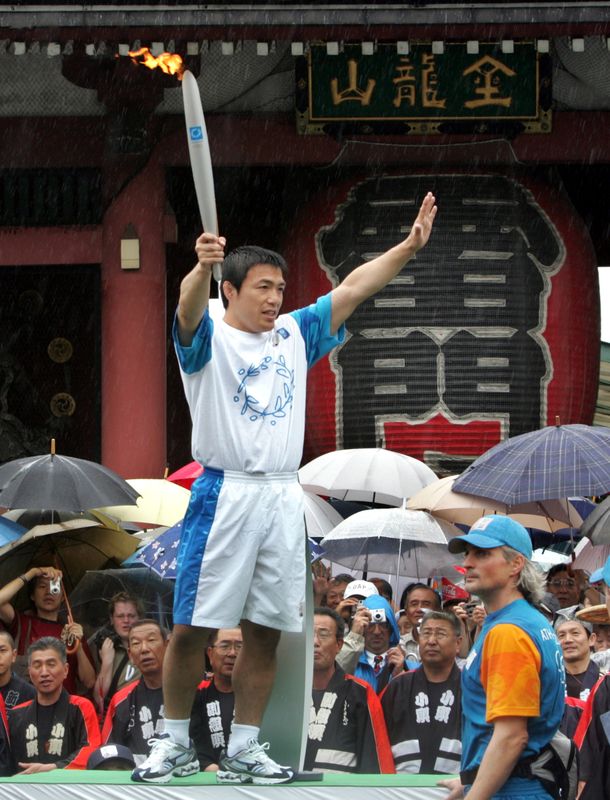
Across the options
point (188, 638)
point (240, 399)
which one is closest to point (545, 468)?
point (240, 399)

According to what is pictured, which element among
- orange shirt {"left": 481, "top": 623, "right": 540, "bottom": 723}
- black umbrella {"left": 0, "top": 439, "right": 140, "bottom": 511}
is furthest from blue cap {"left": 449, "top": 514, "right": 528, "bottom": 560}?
black umbrella {"left": 0, "top": 439, "right": 140, "bottom": 511}

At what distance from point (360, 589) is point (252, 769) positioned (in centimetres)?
340

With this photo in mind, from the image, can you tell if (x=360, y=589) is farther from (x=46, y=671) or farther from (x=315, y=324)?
(x=315, y=324)

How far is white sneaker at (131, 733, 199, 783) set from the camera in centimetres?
521

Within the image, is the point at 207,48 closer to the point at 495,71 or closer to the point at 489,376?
the point at 495,71

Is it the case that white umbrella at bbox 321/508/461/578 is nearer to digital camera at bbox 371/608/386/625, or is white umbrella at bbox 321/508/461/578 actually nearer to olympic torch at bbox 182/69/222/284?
digital camera at bbox 371/608/386/625

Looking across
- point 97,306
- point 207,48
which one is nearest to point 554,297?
point 207,48

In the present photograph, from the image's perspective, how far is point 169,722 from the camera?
209 inches

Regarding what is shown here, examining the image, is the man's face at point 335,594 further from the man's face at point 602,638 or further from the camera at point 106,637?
the man's face at point 602,638

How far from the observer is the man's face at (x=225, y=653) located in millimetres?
7000

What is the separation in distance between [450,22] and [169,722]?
661 centimetres

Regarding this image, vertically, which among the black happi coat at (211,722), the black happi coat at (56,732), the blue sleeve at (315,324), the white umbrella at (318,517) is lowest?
the black happi coat at (56,732)

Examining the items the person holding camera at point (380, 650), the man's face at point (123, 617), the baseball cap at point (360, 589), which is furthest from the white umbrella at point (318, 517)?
the man's face at point (123, 617)

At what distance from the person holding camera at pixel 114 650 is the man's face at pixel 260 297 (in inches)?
115
